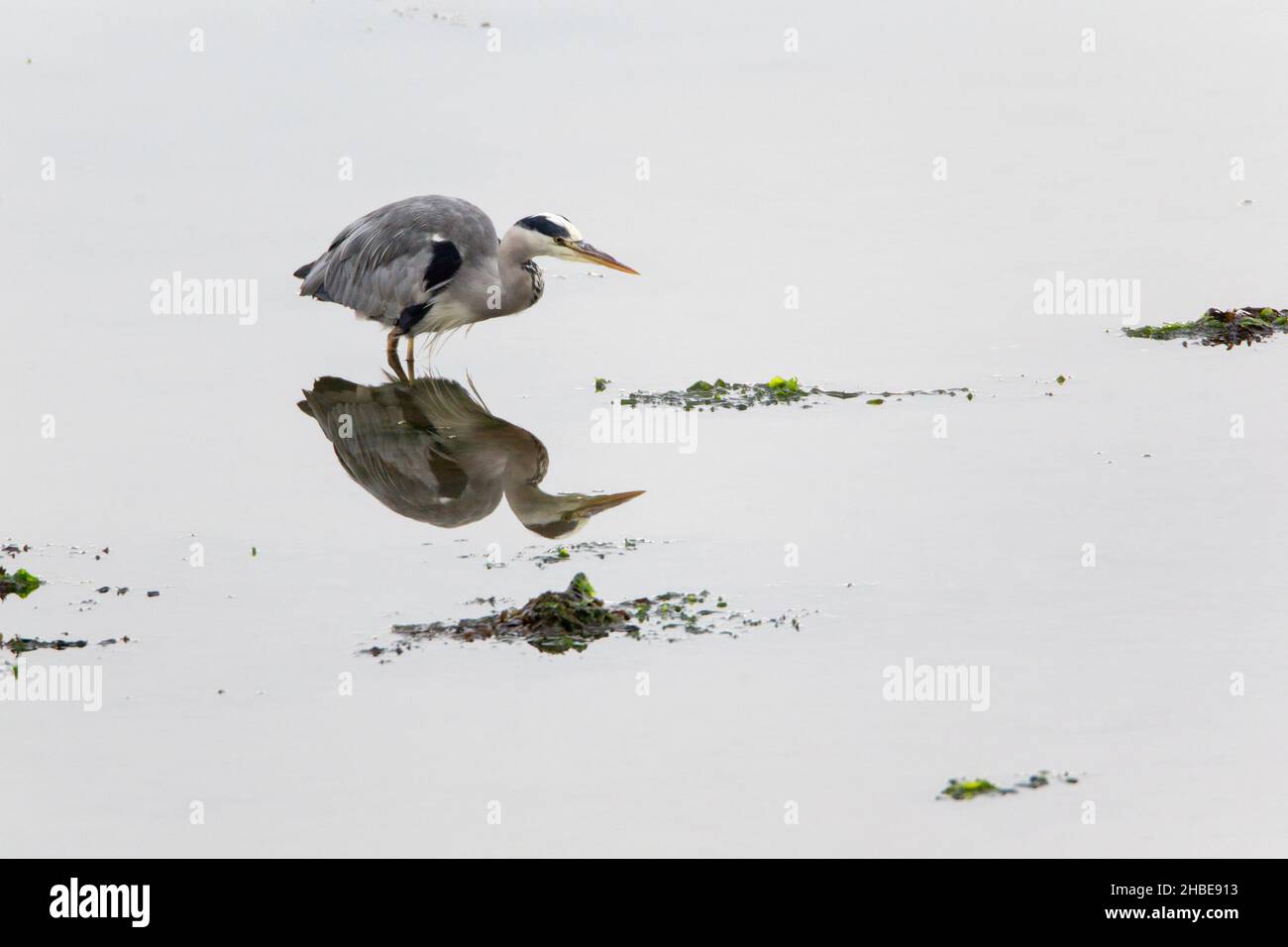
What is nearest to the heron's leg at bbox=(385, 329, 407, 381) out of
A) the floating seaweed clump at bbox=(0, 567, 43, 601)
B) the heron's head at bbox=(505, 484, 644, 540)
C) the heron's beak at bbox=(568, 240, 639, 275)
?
the heron's beak at bbox=(568, 240, 639, 275)

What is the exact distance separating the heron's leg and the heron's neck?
84 centimetres

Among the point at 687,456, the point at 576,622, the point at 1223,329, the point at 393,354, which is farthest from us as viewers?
the point at 393,354

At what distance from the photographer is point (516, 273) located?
1345 cm

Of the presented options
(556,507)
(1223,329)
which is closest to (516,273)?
(556,507)

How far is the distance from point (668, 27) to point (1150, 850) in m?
18.5

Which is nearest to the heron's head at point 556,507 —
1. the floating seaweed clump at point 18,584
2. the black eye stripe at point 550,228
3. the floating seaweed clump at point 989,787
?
the black eye stripe at point 550,228

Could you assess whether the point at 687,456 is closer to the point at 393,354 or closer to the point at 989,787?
the point at 393,354

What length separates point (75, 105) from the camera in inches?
798

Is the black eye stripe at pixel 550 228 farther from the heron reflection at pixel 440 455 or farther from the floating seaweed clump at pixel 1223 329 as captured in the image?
the floating seaweed clump at pixel 1223 329

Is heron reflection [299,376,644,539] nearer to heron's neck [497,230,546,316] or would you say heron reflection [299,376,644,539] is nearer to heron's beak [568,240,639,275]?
heron's neck [497,230,546,316]

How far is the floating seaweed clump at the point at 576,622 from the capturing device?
9062mm

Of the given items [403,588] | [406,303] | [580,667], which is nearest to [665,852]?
[580,667]

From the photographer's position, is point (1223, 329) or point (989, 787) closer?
point (989, 787)

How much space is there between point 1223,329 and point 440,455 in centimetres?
596
